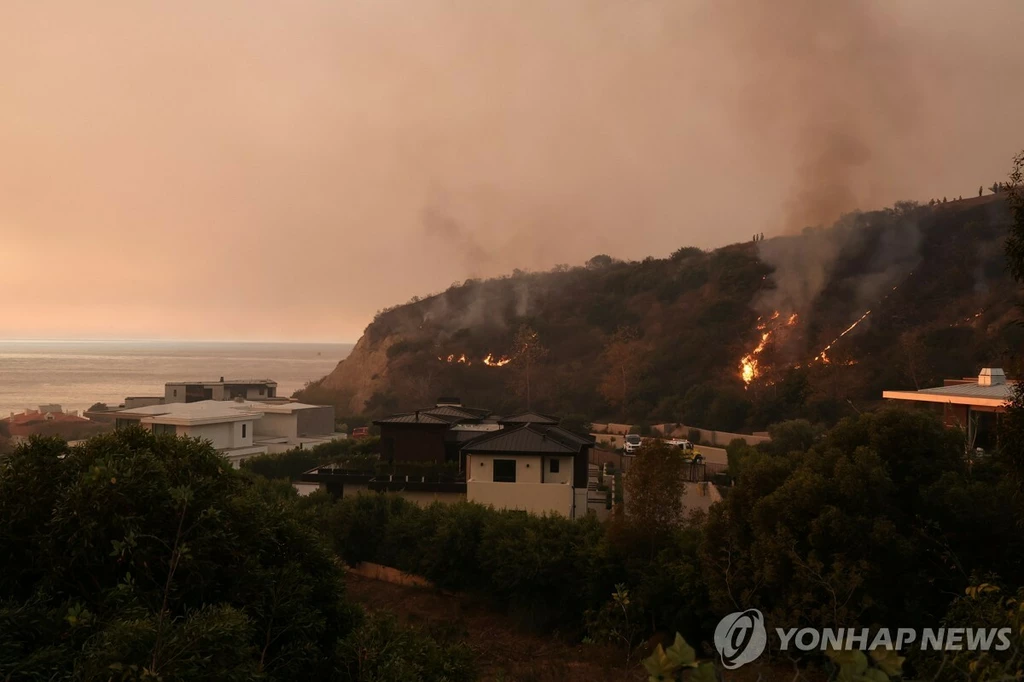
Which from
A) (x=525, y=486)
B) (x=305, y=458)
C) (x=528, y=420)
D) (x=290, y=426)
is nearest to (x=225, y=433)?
(x=305, y=458)

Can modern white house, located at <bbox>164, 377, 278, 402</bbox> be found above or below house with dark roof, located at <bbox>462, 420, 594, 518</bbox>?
above

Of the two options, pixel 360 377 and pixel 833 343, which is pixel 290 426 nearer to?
pixel 360 377

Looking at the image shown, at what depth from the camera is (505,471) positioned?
21.6 m

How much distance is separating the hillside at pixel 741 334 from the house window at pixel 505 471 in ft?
83.8

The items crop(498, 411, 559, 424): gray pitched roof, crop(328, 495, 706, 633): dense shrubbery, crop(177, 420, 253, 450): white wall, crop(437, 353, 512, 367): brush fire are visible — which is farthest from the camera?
crop(437, 353, 512, 367): brush fire

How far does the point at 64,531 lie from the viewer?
682 centimetres

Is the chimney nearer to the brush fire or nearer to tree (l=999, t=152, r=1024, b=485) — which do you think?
tree (l=999, t=152, r=1024, b=485)

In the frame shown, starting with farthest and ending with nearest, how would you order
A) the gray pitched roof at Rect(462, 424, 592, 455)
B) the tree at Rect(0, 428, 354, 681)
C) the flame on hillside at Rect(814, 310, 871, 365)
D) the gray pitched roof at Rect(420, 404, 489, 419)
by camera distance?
the flame on hillside at Rect(814, 310, 871, 365) < the gray pitched roof at Rect(420, 404, 489, 419) < the gray pitched roof at Rect(462, 424, 592, 455) < the tree at Rect(0, 428, 354, 681)

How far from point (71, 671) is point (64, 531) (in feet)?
5.17

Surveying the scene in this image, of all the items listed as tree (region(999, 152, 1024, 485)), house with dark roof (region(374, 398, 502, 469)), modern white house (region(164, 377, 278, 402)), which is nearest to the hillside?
modern white house (region(164, 377, 278, 402))

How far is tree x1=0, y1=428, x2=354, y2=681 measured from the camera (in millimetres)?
5566

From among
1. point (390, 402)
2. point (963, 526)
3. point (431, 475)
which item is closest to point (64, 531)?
point (963, 526)

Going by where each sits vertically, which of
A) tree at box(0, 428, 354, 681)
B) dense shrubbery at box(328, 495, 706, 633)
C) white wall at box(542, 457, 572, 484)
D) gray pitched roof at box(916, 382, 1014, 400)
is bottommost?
dense shrubbery at box(328, 495, 706, 633)

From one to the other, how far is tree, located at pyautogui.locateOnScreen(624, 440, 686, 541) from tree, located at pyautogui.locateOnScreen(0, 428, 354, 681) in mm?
9200
